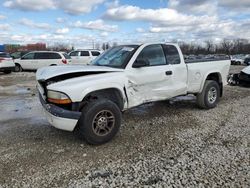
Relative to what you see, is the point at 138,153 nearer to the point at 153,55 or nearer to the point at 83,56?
the point at 153,55

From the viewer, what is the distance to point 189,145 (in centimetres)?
447

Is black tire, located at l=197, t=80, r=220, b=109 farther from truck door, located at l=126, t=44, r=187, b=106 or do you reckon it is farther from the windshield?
the windshield

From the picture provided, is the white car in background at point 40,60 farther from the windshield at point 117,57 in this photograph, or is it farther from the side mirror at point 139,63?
the side mirror at point 139,63

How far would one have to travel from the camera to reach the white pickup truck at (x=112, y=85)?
4.21 m

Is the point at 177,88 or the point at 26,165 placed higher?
the point at 177,88

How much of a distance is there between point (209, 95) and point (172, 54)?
1.81m

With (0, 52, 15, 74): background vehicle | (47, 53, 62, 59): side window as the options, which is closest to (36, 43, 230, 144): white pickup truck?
(0, 52, 15, 74): background vehicle

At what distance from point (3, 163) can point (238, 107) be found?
6172 mm

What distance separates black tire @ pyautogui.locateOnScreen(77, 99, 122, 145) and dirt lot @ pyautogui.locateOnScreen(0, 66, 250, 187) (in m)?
0.18

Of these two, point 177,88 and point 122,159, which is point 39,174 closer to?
point 122,159

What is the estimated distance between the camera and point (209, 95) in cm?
699

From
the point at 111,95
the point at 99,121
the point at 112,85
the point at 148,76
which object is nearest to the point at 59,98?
the point at 99,121

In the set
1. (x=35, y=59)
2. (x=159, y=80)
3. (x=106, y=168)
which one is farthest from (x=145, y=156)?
(x=35, y=59)

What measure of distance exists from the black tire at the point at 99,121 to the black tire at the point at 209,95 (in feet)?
10.2
